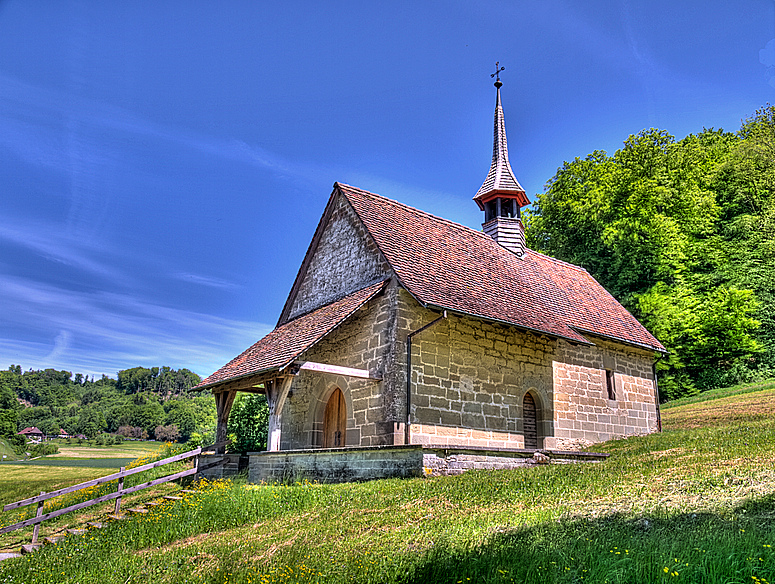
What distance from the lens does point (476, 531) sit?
6.09 m

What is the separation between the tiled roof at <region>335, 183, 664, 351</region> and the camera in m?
13.3

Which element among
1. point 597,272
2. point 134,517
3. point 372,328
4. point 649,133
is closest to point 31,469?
point 134,517

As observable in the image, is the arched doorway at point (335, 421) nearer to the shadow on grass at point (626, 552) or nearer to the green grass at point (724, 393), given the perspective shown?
the shadow on grass at point (626, 552)

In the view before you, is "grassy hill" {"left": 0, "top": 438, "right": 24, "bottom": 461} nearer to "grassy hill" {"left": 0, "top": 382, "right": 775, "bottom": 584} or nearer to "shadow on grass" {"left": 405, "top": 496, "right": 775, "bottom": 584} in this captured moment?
"grassy hill" {"left": 0, "top": 382, "right": 775, "bottom": 584}

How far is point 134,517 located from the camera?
10273 mm

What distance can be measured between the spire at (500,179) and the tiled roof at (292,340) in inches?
356

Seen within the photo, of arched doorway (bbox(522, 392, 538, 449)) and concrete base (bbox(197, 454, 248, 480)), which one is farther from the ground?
arched doorway (bbox(522, 392, 538, 449))

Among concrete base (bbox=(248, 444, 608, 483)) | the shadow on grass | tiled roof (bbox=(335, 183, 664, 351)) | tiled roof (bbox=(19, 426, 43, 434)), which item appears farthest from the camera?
tiled roof (bbox=(19, 426, 43, 434))

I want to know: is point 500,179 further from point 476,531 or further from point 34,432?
point 34,432

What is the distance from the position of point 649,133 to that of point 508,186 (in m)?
17.4

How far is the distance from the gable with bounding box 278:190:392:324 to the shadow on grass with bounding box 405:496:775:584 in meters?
8.34

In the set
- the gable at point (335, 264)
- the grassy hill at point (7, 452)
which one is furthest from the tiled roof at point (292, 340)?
the grassy hill at point (7, 452)

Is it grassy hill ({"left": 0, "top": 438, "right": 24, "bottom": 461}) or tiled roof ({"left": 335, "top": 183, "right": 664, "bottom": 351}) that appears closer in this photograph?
tiled roof ({"left": 335, "top": 183, "right": 664, "bottom": 351})

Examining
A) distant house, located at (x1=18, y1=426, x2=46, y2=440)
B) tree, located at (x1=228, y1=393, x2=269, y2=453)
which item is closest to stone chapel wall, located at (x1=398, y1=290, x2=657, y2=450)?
tree, located at (x1=228, y1=393, x2=269, y2=453)
